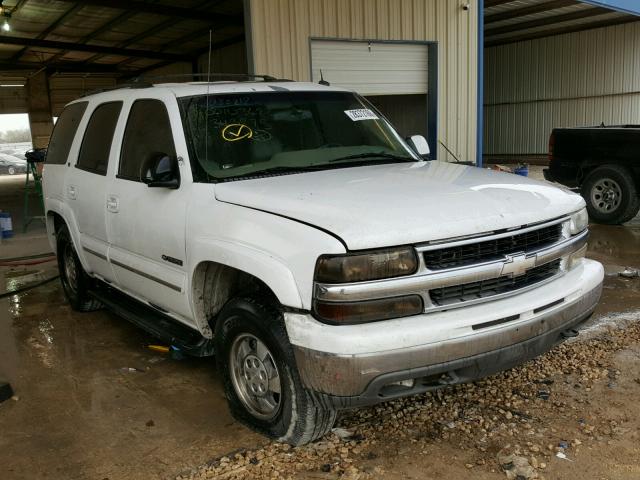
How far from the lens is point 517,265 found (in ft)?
Result: 9.59

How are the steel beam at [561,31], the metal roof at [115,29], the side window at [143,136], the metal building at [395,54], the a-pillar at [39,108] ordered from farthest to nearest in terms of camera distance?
the a-pillar at [39,108] < the steel beam at [561,31] < the metal roof at [115,29] < the metal building at [395,54] < the side window at [143,136]

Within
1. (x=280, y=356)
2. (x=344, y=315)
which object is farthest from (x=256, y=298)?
(x=344, y=315)

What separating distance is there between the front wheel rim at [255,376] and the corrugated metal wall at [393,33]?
20.4ft

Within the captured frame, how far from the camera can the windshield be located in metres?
3.67

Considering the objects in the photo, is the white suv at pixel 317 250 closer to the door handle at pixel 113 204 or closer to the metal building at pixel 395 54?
the door handle at pixel 113 204

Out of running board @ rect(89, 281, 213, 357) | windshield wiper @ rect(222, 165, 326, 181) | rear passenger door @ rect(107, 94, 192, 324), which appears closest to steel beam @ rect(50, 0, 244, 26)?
running board @ rect(89, 281, 213, 357)

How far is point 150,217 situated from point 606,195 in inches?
306

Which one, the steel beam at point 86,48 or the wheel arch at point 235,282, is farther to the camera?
the steel beam at point 86,48

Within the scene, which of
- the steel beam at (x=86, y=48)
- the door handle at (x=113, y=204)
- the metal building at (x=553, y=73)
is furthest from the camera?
the metal building at (x=553, y=73)

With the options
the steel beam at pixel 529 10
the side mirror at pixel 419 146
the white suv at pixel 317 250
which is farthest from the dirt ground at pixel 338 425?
the steel beam at pixel 529 10

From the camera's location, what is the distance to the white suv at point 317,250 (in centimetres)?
265

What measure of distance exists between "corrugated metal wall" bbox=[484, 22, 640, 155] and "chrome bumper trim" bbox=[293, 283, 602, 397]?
21.9 meters

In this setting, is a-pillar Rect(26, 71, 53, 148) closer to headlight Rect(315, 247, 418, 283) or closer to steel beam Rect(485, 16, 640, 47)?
steel beam Rect(485, 16, 640, 47)

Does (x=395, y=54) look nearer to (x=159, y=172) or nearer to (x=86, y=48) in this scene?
(x=159, y=172)
